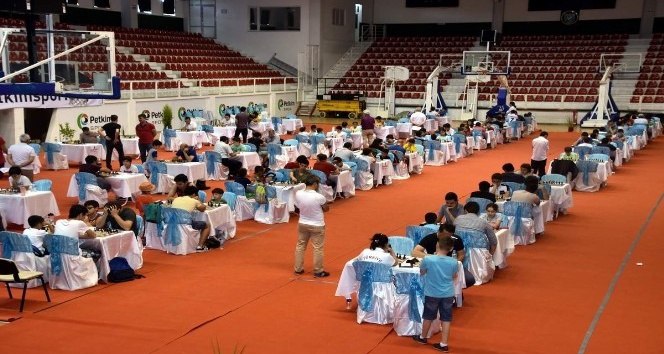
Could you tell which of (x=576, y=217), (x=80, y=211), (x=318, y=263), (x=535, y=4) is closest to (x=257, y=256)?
(x=318, y=263)

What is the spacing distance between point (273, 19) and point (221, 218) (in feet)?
96.9

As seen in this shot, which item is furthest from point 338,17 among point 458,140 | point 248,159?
point 248,159

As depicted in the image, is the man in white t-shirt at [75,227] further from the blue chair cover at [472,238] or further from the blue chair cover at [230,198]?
the blue chair cover at [472,238]

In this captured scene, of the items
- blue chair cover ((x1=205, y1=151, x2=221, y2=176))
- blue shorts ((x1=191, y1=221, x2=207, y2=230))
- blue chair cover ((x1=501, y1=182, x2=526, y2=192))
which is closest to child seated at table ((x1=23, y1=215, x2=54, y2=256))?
blue shorts ((x1=191, y1=221, x2=207, y2=230))

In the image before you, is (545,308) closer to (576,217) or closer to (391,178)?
(576,217)

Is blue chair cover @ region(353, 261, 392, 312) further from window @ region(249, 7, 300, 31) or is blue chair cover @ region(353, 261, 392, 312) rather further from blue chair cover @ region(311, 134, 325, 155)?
window @ region(249, 7, 300, 31)

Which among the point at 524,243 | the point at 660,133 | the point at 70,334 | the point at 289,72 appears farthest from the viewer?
the point at 289,72

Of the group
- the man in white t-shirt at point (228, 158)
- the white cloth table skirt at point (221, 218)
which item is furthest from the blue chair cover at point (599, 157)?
the white cloth table skirt at point (221, 218)

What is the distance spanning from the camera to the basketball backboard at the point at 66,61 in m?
10.0

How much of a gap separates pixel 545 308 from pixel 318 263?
10.6 ft

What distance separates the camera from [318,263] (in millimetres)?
10859

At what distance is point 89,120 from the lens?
25.7 meters

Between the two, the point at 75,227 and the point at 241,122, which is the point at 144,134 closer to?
the point at 241,122

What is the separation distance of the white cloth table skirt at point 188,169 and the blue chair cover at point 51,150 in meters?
4.56
